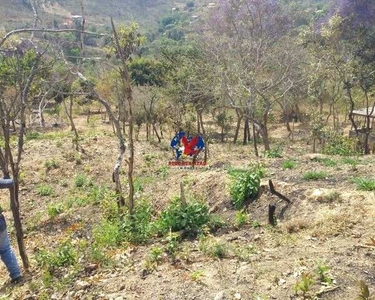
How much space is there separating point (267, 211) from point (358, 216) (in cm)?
150

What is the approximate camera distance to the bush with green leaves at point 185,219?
645 centimetres

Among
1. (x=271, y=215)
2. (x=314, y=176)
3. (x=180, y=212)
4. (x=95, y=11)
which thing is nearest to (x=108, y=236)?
(x=180, y=212)

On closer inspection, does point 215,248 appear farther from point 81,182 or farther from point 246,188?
point 81,182

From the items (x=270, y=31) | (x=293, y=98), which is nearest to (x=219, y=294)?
(x=293, y=98)

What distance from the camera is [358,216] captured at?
595 centimetres

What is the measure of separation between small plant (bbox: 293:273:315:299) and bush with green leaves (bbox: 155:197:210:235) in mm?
2422

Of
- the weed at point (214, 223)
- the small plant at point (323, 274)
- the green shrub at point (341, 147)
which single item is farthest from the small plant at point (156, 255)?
the green shrub at point (341, 147)

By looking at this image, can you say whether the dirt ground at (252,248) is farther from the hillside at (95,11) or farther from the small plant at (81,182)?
the hillside at (95,11)

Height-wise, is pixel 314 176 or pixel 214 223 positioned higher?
pixel 314 176

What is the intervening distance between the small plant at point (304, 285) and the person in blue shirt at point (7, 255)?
3.79m

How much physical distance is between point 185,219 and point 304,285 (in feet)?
8.68

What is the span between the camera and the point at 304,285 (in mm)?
4121

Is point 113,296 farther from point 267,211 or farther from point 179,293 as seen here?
point 267,211

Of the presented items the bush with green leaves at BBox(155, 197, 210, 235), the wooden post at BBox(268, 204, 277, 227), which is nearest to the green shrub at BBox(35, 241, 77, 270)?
the bush with green leaves at BBox(155, 197, 210, 235)
